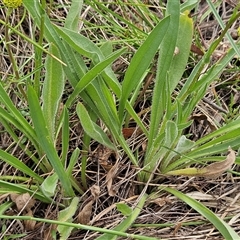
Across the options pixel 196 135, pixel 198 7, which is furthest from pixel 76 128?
pixel 198 7

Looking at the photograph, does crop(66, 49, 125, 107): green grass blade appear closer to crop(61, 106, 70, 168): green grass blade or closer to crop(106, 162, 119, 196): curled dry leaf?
crop(61, 106, 70, 168): green grass blade

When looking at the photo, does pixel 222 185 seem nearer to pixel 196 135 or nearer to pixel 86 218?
pixel 196 135

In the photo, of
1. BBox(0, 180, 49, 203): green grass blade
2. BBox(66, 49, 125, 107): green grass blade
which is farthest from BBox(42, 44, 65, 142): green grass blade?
BBox(0, 180, 49, 203): green grass blade

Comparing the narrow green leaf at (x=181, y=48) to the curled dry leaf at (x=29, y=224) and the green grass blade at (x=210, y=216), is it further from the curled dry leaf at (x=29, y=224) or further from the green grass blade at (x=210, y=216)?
the curled dry leaf at (x=29, y=224)

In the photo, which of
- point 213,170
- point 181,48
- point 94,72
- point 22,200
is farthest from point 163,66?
point 22,200

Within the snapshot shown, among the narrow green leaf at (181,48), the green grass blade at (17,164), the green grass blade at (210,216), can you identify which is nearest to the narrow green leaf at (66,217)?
the green grass blade at (17,164)
